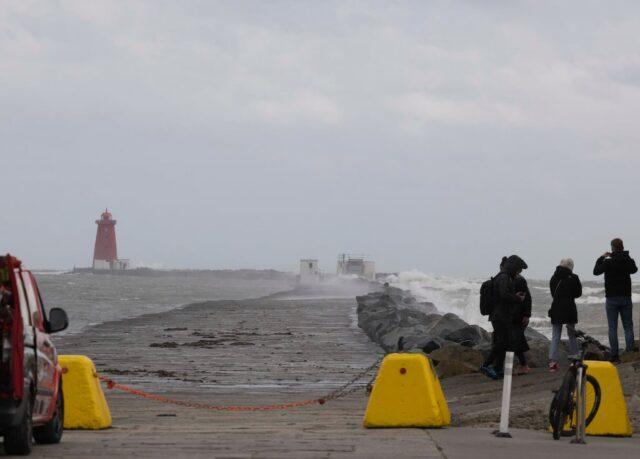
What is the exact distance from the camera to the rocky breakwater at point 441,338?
2194 centimetres

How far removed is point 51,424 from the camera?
39.3ft

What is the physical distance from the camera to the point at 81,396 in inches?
547

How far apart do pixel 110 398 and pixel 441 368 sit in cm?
552

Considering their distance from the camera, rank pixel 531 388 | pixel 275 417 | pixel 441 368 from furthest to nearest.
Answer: pixel 441 368 → pixel 531 388 → pixel 275 417

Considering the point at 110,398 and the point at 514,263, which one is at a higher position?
the point at 514,263

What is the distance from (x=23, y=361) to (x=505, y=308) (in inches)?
404

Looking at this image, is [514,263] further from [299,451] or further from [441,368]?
[299,451]

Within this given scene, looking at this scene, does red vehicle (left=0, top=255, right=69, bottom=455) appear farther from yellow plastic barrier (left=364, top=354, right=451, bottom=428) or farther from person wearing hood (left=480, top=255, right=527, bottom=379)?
person wearing hood (left=480, top=255, right=527, bottom=379)

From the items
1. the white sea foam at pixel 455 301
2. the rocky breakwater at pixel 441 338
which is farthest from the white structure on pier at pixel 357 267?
the rocky breakwater at pixel 441 338

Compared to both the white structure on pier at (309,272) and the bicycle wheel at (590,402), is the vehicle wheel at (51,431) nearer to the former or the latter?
the bicycle wheel at (590,402)

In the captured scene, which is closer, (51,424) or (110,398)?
(51,424)

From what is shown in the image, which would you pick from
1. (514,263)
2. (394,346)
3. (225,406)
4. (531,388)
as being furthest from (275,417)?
(394,346)

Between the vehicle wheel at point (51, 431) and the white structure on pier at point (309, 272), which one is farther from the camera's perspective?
the white structure on pier at point (309, 272)

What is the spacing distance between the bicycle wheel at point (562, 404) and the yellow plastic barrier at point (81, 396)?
15.1 ft
